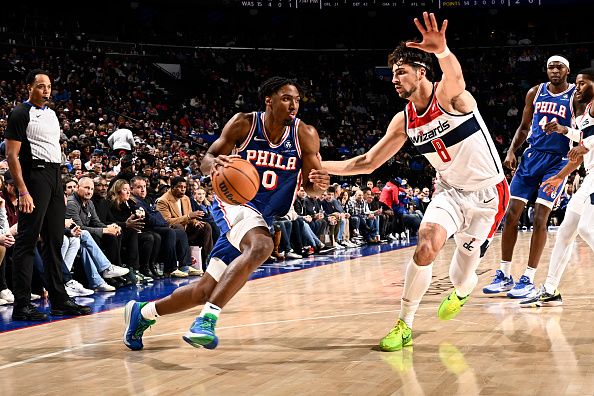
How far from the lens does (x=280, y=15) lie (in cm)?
3170

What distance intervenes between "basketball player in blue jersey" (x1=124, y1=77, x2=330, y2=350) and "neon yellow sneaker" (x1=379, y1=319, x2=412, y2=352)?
863mm

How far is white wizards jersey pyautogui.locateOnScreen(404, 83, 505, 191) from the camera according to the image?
4531 mm

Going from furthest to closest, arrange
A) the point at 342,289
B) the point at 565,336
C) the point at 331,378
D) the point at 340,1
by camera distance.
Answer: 1. the point at 340,1
2. the point at 342,289
3. the point at 565,336
4. the point at 331,378

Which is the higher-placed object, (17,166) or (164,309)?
(17,166)

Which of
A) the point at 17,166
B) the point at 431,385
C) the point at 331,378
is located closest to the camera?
the point at 431,385

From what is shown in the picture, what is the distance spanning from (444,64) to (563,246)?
2.35 meters

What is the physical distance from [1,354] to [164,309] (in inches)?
41.1

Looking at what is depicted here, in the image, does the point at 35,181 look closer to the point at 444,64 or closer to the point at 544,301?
the point at 444,64

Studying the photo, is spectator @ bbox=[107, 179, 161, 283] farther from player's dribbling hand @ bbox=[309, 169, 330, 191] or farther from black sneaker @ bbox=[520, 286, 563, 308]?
black sneaker @ bbox=[520, 286, 563, 308]

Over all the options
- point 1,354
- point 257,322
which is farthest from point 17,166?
point 257,322

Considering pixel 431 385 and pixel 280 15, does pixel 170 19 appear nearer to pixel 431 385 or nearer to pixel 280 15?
pixel 280 15

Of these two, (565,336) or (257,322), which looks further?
(257,322)

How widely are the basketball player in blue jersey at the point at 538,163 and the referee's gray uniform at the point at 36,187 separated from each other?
3819mm

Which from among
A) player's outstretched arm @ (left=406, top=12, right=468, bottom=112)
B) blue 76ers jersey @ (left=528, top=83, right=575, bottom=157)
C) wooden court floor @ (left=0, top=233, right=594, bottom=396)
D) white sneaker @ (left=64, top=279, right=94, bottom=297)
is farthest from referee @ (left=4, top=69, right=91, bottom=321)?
blue 76ers jersey @ (left=528, top=83, right=575, bottom=157)
